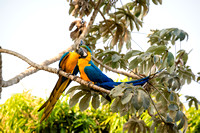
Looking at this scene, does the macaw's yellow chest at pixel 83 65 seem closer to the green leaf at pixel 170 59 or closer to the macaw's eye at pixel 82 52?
the macaw's eye at pixel 82 52

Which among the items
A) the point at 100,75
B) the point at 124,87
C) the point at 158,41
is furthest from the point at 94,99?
the point at 158,41

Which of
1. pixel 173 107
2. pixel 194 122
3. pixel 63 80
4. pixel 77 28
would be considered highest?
pixel 77 28

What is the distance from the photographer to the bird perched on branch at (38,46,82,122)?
171cm

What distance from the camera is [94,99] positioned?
1726 mm

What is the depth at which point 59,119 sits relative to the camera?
2.98 m

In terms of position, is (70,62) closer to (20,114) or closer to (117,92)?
(117,92)

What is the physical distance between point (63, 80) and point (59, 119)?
53.5 inches

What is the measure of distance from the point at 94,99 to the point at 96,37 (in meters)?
1.10

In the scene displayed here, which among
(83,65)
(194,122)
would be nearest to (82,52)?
(83,65)

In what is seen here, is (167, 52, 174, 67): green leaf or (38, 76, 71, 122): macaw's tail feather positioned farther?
(38, 76, 71, 122): macaw's tail feather

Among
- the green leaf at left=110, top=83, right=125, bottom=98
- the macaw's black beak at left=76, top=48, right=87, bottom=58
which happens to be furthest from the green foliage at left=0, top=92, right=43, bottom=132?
the green leaf at left=110, top=83, right=125, bottom=98

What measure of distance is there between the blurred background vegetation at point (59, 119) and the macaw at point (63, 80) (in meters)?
1.16

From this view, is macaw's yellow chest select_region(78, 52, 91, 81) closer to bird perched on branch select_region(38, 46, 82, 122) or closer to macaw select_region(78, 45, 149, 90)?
macaw select_region(78, 45, 149, 90)

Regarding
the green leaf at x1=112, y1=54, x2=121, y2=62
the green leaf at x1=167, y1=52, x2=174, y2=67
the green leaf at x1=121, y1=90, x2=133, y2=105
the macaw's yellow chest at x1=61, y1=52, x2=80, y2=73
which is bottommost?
the green leaf at x1=121, y1=90, x2=133, y2=105
